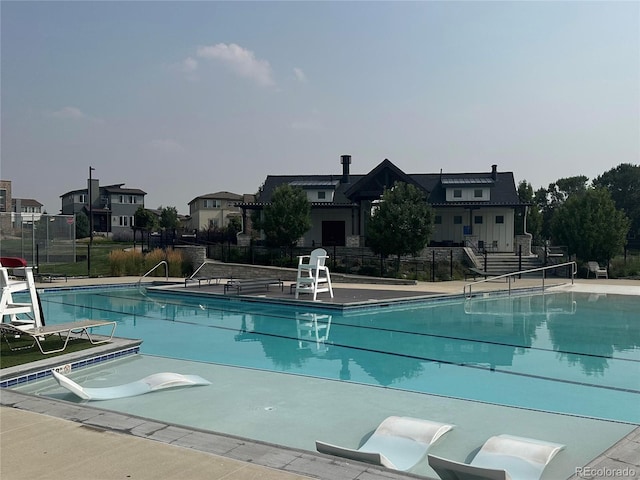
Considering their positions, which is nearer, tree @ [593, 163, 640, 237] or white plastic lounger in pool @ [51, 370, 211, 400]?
white plastic lounger in pool @ [51, 370, 211, 400]

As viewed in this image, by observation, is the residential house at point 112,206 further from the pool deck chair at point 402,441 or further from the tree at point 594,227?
the pool deck chair at point 402,441

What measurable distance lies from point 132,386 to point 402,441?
3.94 meters

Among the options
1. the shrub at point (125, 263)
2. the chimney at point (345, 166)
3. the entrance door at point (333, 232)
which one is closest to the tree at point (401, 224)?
the entrance door at point (333, 232)

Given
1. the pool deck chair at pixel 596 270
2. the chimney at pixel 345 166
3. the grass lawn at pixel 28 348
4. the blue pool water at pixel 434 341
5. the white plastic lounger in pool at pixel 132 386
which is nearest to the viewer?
the white plastic lounger in pool at pixel 132 386

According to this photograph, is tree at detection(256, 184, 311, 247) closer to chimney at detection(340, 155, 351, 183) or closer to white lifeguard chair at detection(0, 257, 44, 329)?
chimney at detection(340, 155, 351, 183)

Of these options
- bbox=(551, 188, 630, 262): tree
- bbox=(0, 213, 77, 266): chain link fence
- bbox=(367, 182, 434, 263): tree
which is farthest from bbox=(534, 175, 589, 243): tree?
bbox=(0, 213, 77, 266): chain link fence

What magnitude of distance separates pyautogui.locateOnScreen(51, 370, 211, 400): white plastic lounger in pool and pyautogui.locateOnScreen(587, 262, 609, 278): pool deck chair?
23961 millimetres

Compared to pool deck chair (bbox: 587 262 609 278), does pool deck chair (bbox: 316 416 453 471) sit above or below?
below

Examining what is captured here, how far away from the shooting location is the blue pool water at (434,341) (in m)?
8.26

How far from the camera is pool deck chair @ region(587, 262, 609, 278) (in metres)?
26.2

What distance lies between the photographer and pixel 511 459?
4875 mm

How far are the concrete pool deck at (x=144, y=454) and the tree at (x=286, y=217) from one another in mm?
22134

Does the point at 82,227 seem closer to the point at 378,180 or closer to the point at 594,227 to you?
the point at 378,180

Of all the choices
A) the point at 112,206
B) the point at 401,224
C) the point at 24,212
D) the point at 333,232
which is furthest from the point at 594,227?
the point at 112,206
